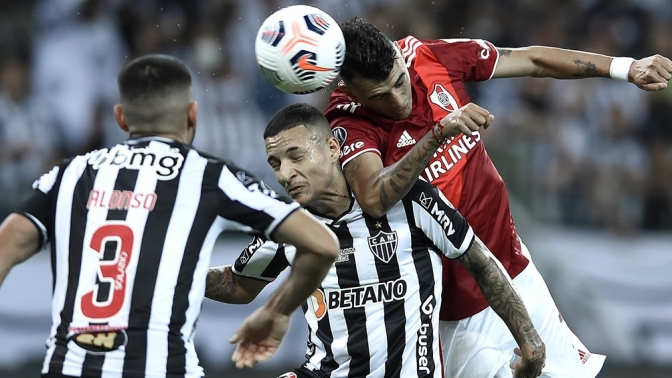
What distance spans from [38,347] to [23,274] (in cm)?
69

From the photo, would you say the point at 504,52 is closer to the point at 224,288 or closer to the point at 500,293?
the point at 500,293

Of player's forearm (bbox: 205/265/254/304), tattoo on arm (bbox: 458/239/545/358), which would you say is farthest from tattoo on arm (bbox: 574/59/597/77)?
player's forearm (bbox: 205/265/254/304)

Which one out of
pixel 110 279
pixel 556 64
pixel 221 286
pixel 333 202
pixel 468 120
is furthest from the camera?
pixel 556 64

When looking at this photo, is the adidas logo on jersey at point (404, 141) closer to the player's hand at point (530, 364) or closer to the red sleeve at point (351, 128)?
the red sleeve at point (351, 128)

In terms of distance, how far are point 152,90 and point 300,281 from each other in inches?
35.8

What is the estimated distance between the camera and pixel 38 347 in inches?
372

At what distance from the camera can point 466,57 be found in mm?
5578

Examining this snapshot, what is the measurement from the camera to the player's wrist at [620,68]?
5.54 m

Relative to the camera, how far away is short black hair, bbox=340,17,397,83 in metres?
4.88

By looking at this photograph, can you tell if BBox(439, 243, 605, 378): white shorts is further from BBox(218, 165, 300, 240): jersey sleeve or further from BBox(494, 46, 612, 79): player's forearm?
BBox(218, 165, 300, 240): jersey sleeve

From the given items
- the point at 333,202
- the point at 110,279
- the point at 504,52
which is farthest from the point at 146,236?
the point at 504,52

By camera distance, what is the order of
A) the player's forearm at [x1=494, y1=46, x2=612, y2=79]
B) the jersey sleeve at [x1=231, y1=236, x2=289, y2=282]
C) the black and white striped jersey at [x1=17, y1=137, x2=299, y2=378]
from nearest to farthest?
the black and white striped jersey at [x1=17, y1=137, x2=299, y2=378] < the jersey sleeve at [x1=231, y1=236, x2=289, y2=282] < the player's forearm at [x1=494, y1=46, x2=612, y2=79]

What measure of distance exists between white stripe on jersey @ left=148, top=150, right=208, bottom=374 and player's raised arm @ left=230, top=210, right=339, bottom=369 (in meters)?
0.24

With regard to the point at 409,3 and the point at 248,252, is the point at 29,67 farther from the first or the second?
the point at 248,252
